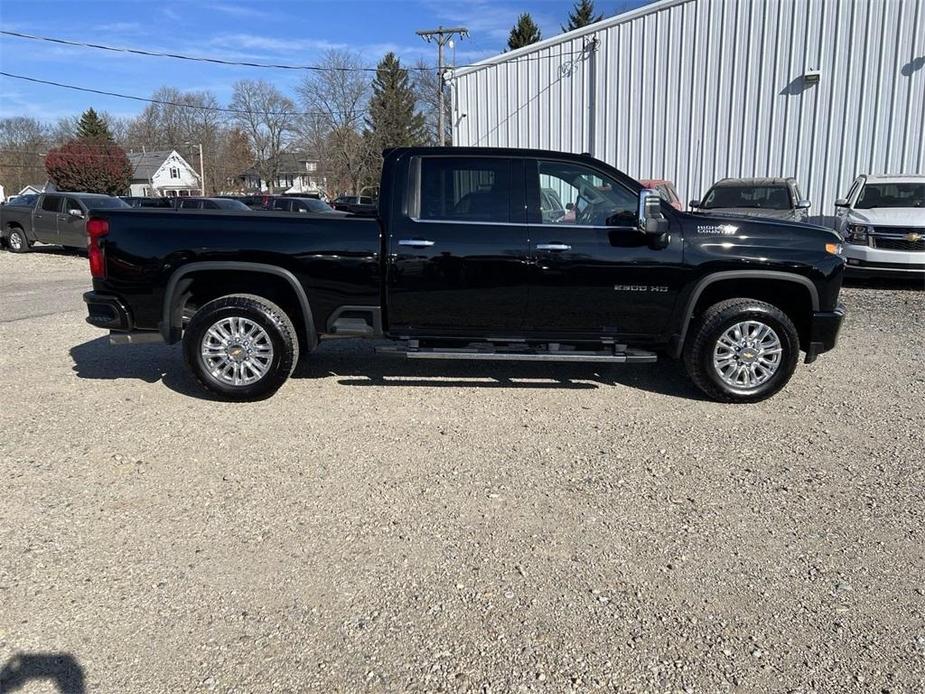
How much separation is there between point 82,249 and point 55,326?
1128 cm

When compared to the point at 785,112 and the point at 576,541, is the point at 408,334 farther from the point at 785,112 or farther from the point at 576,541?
the point at 785,112

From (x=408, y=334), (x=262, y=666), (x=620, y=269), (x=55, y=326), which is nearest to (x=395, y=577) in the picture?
(x=262, y=666)

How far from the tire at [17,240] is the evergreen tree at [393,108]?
46923 mm

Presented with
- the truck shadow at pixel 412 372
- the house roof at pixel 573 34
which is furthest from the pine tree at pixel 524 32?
the truck shadow at pixel 412 372

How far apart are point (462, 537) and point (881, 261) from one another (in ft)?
34.4

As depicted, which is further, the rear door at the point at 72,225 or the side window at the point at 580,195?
the rear door at the point at 72,225

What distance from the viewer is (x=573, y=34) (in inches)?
714

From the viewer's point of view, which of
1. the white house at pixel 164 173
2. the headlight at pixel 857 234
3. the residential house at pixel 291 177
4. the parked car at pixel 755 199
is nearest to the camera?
the headlight at pixel 857 234

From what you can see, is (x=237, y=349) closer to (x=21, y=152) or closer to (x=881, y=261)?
(x=881, y=261)

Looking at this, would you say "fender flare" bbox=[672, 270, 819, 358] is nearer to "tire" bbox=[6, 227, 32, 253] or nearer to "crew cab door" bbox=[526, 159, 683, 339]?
"crew cab door" bbox=[526, 159, 683, 339]

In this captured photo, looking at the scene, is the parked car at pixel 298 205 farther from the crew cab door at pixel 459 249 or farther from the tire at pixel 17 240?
the crew cab door at pixel 459 249

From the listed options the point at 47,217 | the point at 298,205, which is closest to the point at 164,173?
the point at 298,205

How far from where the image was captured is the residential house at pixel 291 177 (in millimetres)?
79062

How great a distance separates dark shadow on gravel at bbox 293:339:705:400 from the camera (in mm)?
6027
